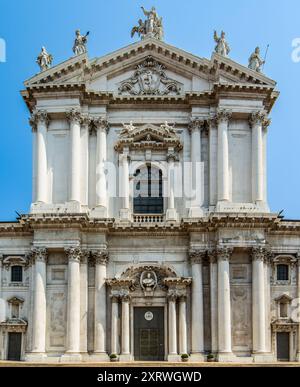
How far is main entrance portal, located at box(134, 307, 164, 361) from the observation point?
136ft

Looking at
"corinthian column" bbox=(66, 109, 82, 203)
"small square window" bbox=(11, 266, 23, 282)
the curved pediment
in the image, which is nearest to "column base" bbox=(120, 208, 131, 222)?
"corinthian column" bbox=(66, 109, 82, 203)

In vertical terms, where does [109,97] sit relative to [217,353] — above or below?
above

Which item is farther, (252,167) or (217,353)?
(252,167)

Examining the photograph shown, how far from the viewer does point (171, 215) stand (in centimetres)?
4288

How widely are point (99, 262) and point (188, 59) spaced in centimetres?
1258

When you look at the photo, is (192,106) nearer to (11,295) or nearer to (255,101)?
(255,101)

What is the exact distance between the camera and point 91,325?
136 feet

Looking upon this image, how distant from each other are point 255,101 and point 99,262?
40.9 feet

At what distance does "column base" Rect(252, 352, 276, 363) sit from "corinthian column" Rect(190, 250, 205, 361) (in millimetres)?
2770

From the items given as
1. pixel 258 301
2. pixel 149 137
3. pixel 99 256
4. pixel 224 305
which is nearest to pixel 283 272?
pixel 258 301

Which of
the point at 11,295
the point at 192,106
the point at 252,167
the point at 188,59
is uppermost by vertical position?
the point at 188,59

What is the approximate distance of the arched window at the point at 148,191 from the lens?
43.7 meters

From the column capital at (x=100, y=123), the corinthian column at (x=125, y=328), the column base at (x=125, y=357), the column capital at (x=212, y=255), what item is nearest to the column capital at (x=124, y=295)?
the corinthian column at (x=125, y=328)

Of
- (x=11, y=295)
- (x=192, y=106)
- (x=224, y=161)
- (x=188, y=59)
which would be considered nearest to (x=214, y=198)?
(x=224, y=161)
